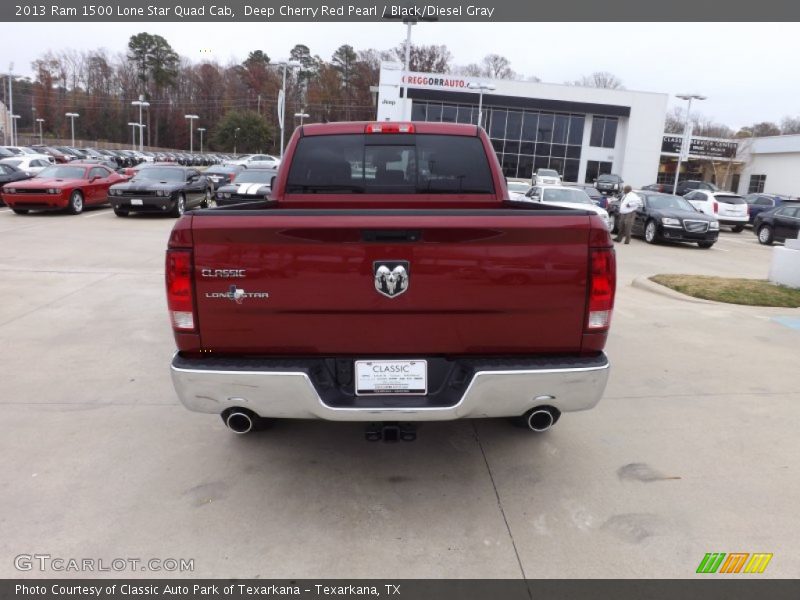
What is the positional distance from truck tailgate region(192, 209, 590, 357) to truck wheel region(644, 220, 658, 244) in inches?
607

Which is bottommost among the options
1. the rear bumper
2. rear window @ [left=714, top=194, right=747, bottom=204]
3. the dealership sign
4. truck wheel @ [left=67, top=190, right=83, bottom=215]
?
truck wheel @ [left=67, top=190, right=83, bottom=215]

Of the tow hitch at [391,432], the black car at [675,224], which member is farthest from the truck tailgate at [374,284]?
the black car at [675,224]

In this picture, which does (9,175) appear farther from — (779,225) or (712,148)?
(712,148)

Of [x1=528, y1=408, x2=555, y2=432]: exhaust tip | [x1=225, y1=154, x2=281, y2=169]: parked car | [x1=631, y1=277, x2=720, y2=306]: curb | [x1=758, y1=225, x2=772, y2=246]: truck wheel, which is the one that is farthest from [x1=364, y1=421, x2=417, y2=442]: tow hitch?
[x1=225, y1=154, x2=281, y2=169]: parked car

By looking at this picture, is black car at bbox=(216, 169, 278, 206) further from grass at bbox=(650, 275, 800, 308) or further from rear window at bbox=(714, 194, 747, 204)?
rear window at bbox=(714, 194, 747, 204)

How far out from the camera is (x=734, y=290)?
8852 millimetres

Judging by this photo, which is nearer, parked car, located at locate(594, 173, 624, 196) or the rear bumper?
the rear bumper

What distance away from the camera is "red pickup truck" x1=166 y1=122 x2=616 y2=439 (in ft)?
9.10

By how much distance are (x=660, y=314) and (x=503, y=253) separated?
5757 millimetres

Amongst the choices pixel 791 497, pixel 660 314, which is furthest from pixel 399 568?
pixel 660 314

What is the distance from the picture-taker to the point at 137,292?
26.6 feet

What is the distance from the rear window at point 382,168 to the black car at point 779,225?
61.1 ft

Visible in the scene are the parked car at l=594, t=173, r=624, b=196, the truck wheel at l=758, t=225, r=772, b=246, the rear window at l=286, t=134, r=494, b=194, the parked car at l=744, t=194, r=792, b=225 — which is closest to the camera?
the rear window at l=286, t=134, r=494, b=194
